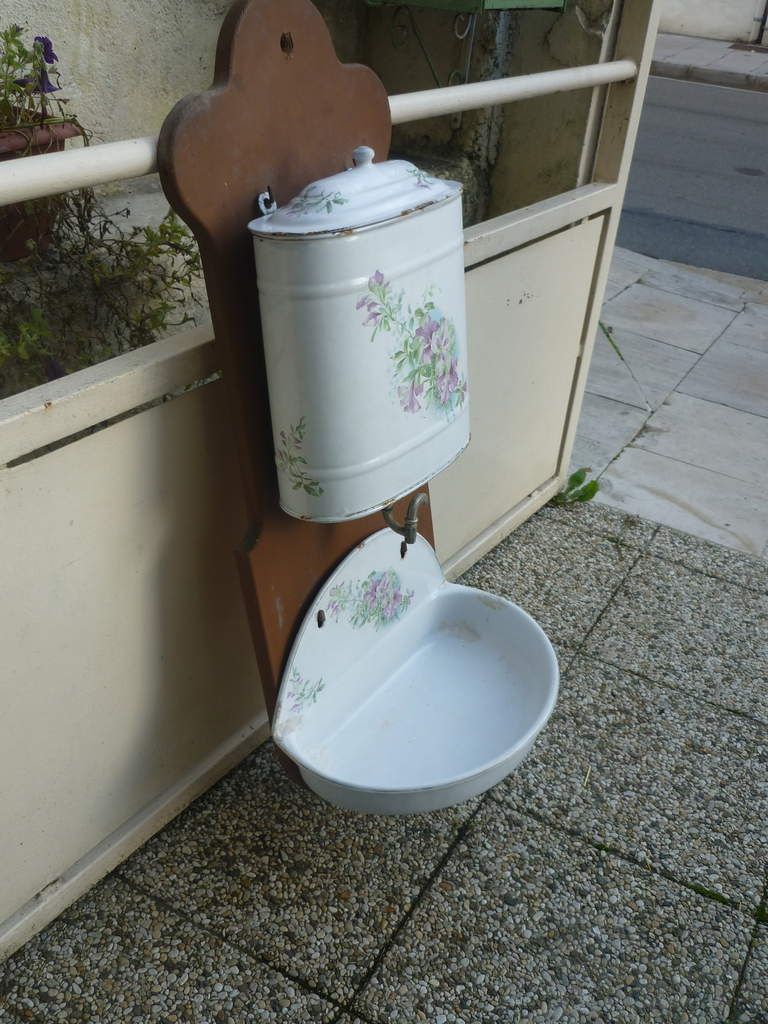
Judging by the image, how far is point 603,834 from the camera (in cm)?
201

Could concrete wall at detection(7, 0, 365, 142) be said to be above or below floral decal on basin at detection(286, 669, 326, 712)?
above

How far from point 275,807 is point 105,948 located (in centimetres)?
44

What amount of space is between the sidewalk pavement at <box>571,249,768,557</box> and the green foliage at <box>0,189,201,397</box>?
1770 mm

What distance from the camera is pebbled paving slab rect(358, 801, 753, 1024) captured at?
66.0 inches

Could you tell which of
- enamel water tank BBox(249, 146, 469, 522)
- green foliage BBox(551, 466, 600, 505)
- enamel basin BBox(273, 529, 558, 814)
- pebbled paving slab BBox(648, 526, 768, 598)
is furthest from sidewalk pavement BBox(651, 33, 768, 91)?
enamel water tank BBox(249, 146, 469, 522)

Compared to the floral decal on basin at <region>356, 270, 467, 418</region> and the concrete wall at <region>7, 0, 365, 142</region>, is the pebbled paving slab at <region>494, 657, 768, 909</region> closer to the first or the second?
the floral decal on basin at <region>356, 270, 467, 418</region>

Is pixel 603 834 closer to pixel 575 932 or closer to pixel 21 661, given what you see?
pixel 575 932

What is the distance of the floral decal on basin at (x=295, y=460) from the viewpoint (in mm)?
1466

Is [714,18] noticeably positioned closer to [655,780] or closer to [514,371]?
[514,371]

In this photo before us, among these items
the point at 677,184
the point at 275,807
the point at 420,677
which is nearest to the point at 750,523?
the point at 420,677

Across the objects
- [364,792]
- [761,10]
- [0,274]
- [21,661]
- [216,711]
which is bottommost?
[761,10]

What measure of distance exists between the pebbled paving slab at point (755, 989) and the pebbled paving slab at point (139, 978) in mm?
750

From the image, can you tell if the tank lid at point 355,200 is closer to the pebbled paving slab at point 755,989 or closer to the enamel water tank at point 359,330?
the enamel water tank at point 359,330

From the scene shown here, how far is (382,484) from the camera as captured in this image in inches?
60.5
